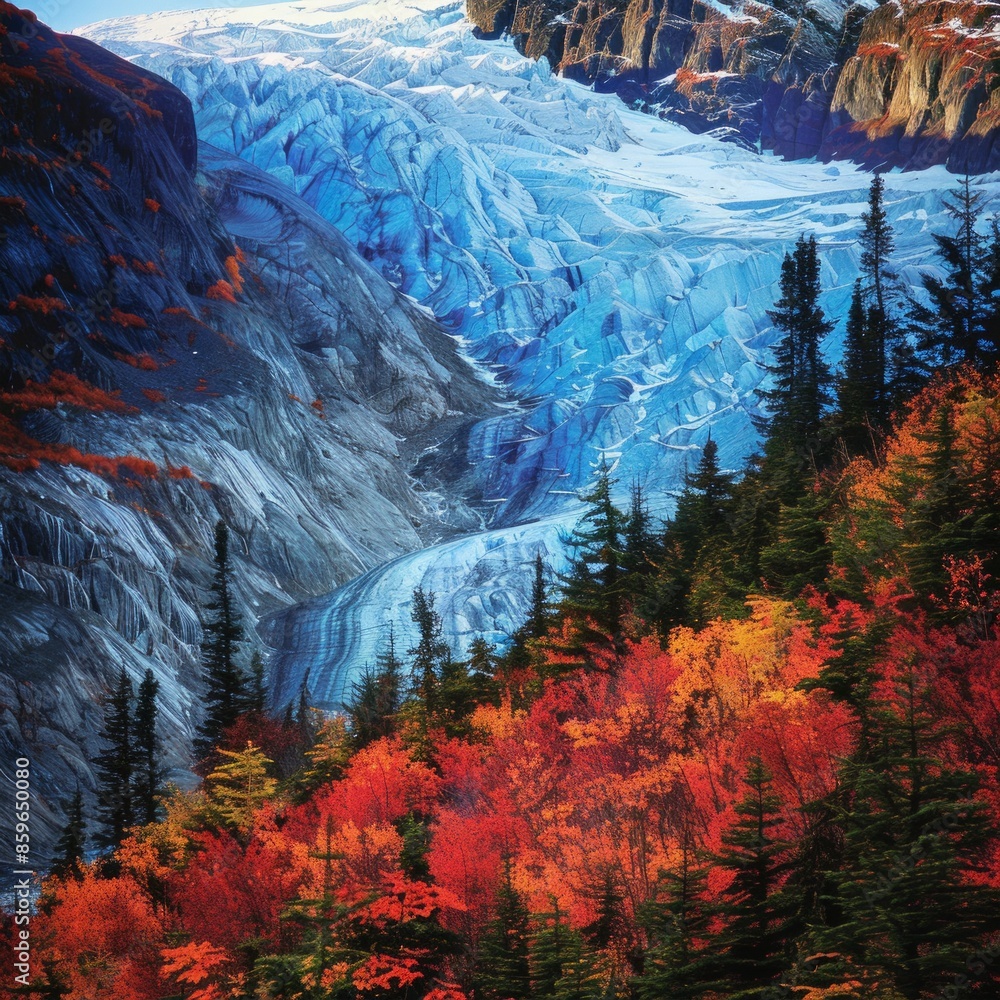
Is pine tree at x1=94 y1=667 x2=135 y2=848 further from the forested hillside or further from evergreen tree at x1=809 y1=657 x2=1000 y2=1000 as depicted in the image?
evergreen tree at x1=809 y1=657 x2=1000 y2=1000

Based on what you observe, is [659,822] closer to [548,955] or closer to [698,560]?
[548,955]

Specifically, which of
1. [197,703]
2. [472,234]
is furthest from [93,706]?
[472,234]

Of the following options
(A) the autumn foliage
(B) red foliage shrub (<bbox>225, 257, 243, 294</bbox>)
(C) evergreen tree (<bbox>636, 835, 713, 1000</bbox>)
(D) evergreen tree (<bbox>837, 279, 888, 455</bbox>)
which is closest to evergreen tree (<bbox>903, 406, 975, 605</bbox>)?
(A) the autumn foliage

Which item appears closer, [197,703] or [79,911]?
[79,911]

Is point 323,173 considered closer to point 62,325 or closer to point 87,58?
point 87,58

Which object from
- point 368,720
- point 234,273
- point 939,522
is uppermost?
point 234,273

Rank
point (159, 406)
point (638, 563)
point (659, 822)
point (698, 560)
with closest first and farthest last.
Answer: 1. point (659, 822)
2. point (638, 563)
3. point (698, 560)
4. point (159, 406)

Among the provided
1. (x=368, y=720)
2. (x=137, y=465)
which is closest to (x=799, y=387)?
(x=368, y=720)
